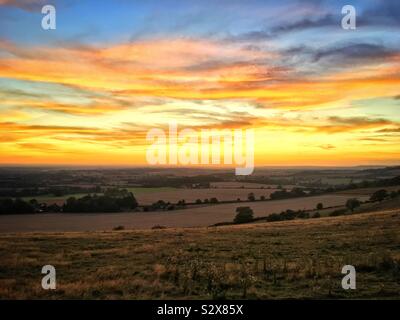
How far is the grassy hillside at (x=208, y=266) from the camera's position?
12.4m

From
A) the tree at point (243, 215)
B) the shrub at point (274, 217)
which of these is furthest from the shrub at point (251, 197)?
the shrub at point (274, 217)

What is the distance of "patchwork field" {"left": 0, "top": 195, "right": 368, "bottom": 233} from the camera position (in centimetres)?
4141

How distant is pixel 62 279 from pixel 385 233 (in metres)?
19.2

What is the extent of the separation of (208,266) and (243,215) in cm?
4321

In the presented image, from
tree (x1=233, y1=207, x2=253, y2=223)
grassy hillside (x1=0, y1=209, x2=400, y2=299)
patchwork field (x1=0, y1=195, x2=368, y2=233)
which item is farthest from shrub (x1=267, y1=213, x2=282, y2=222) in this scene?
grassy hillside (x1=0, y1=209, x2=400, y2=299)

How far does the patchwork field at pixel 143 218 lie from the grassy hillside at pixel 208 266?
1603 centimetres

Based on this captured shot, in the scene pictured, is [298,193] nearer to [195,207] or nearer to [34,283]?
[195,207]

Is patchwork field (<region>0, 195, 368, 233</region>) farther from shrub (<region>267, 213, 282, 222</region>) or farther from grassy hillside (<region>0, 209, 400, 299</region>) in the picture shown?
grassy hillside (<region>0, 209, 400, 299</region>)

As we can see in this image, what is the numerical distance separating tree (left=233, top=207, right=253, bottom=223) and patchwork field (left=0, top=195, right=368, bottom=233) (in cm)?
145

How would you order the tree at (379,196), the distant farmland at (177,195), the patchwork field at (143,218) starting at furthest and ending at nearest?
the tree at (379,196) → the distant farmland at (177,195) → the patchwork field at (143,218)

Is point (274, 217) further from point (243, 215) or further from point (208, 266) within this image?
point (208, 266)

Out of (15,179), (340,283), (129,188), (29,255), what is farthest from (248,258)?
(129,188)

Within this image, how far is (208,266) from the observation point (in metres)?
16.3

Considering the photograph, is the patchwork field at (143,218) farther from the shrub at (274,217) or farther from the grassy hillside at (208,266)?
the grassy hillside at (208,266)
